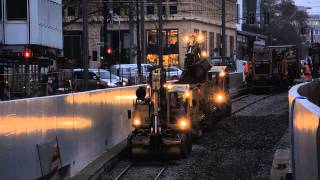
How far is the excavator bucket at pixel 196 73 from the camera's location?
23250 millimetres

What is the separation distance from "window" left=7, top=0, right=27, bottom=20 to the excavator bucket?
25700 millimetres

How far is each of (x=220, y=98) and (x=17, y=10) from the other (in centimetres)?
2384

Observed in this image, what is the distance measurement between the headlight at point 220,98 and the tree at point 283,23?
88.8 m

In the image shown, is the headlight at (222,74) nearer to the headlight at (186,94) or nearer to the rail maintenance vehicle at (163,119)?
the rail maintenance vehicle at (163,119)

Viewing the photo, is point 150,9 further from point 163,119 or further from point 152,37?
point 163,119

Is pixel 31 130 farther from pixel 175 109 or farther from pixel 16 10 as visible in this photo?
pixel 16 10

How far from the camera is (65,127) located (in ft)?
44.2

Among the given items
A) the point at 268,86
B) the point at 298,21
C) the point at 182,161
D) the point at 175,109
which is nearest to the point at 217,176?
the point at 182,161

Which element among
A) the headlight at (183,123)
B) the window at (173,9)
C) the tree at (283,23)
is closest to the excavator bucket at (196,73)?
the headlight at (183,123)

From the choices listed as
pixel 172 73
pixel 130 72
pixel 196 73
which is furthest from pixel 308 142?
pixel 172 73

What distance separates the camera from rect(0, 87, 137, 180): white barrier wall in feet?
31.7

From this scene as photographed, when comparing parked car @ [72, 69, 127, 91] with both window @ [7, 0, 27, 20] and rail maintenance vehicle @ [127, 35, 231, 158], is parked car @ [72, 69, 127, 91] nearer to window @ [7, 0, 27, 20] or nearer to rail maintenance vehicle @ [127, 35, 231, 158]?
window @ [7, 0, 27, 20]

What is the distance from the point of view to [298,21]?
144 m

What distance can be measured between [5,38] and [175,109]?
2979 centimetres
